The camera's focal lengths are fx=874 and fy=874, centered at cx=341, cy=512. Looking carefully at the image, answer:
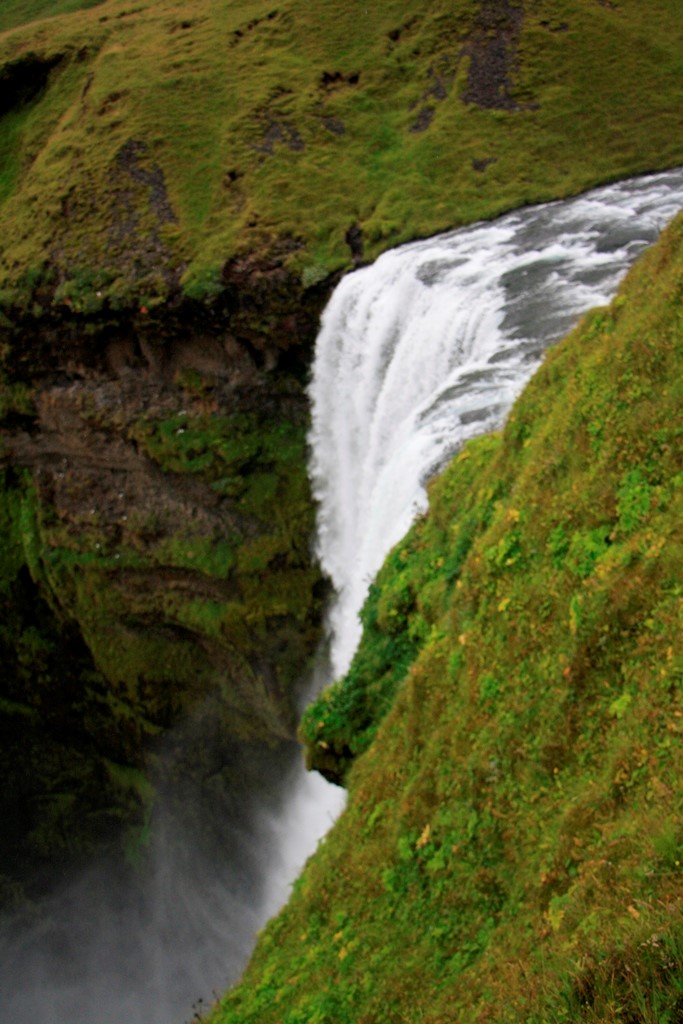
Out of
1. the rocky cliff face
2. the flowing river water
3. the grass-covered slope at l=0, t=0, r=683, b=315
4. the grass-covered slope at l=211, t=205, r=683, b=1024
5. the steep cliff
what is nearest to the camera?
the grass-covered slope at l=211, t=205, r=683, b=1024

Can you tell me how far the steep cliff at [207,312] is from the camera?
23.8 metres

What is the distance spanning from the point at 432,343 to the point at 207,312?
9478 mm

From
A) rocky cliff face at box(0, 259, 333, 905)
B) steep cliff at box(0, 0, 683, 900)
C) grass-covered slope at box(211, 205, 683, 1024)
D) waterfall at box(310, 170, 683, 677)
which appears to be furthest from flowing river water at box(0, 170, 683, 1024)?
grass-covered slope at box(211, 205, 683, 1024)

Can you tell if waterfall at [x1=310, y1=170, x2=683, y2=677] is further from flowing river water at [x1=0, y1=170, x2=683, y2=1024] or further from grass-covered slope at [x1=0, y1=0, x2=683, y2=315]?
grass-covered slope at [x1=0, y1=0, x2=683, y2=315]

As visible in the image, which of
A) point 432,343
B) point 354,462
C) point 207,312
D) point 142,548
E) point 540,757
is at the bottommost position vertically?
point 142,548

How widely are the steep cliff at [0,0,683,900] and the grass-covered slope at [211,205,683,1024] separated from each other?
15325mm

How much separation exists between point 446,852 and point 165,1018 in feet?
63.1

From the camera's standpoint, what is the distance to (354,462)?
20844 millimetres

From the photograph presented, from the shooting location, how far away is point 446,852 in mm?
6598

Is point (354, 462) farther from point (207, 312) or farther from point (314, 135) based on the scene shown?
point (314, 135)

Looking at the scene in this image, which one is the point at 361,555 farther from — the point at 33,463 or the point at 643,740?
the point at 33,463

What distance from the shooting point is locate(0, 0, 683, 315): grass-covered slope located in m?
24.4

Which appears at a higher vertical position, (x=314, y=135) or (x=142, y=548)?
(x=314, y=135)

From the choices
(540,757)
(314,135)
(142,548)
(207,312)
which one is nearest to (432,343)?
(207,312)
